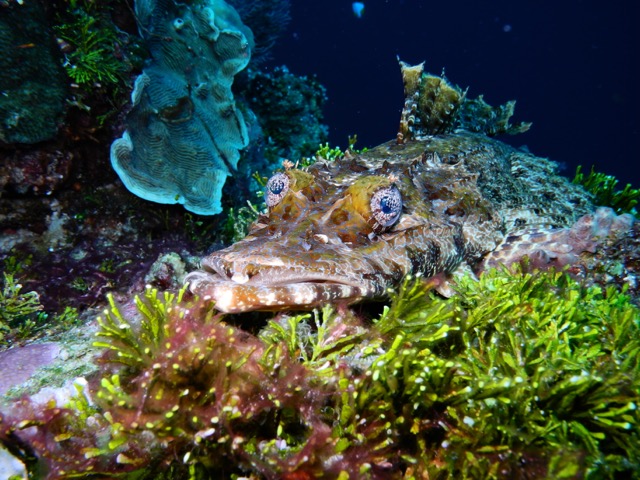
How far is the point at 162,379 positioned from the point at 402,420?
4.20 ft

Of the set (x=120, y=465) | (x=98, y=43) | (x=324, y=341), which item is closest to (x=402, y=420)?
(x=324, y=341)

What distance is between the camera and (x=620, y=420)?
196cm

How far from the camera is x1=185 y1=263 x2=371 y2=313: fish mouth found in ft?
8.34

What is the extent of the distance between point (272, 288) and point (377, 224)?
1.35 metres

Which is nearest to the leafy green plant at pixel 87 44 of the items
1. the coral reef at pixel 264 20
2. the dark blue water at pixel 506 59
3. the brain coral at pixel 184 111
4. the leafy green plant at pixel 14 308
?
the brain coral at pixel 184 111

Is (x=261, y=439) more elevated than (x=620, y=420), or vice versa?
(x=620, y=420)

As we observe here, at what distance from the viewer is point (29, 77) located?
4.62 metres

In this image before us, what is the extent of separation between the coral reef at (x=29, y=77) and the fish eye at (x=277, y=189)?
3.17m

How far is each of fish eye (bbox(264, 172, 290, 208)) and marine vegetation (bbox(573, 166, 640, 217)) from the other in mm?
6699

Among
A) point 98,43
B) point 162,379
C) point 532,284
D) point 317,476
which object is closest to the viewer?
point 317,476

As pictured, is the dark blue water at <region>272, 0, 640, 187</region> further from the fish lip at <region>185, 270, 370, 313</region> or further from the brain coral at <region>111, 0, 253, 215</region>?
the fish lip at <region>185, 270, 370, 313</region>

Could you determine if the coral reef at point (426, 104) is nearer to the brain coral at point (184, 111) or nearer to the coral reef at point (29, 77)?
the brain coral at point (184, 111)

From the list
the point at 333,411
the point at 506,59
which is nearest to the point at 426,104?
the point at 333,411

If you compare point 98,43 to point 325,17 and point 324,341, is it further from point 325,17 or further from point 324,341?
point 325,17
